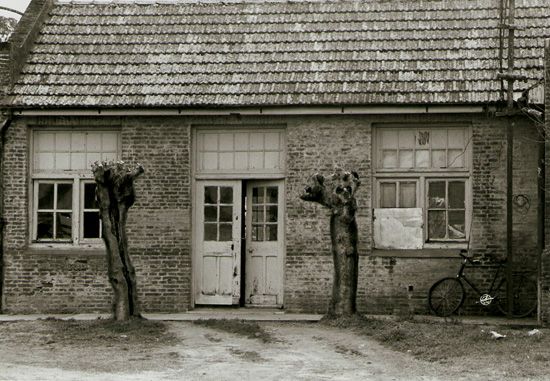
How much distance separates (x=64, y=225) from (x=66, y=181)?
81cm

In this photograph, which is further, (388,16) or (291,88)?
(388,16)

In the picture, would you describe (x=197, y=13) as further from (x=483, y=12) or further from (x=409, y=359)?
(x=409, y=359)

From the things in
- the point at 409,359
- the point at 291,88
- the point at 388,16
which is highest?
the point at 388,16

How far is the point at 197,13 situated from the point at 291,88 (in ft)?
10.5

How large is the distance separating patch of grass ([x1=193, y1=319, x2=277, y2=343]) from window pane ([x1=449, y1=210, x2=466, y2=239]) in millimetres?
4073

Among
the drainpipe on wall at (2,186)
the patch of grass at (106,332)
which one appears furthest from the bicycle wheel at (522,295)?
the drainpipe on wall at (2,186)

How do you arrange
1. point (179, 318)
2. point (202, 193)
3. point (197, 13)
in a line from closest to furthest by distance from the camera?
point (179, 318)
point (202, 193)
point (197, 13)

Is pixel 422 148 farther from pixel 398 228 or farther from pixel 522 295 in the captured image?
pixel 522 295

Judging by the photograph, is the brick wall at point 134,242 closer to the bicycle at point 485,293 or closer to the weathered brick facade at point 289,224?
the weathered brick facade at point 289,224

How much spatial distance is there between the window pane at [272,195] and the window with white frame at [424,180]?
1825mm

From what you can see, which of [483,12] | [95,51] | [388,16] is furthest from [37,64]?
[483,12]

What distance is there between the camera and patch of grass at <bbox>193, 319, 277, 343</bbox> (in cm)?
1456

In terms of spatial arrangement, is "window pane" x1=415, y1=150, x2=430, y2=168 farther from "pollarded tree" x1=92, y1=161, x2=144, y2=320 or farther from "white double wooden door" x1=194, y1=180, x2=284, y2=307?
"pollarded tree" x1=92, y1=161, x2=144, y2=320

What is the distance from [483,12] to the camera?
18.6m
